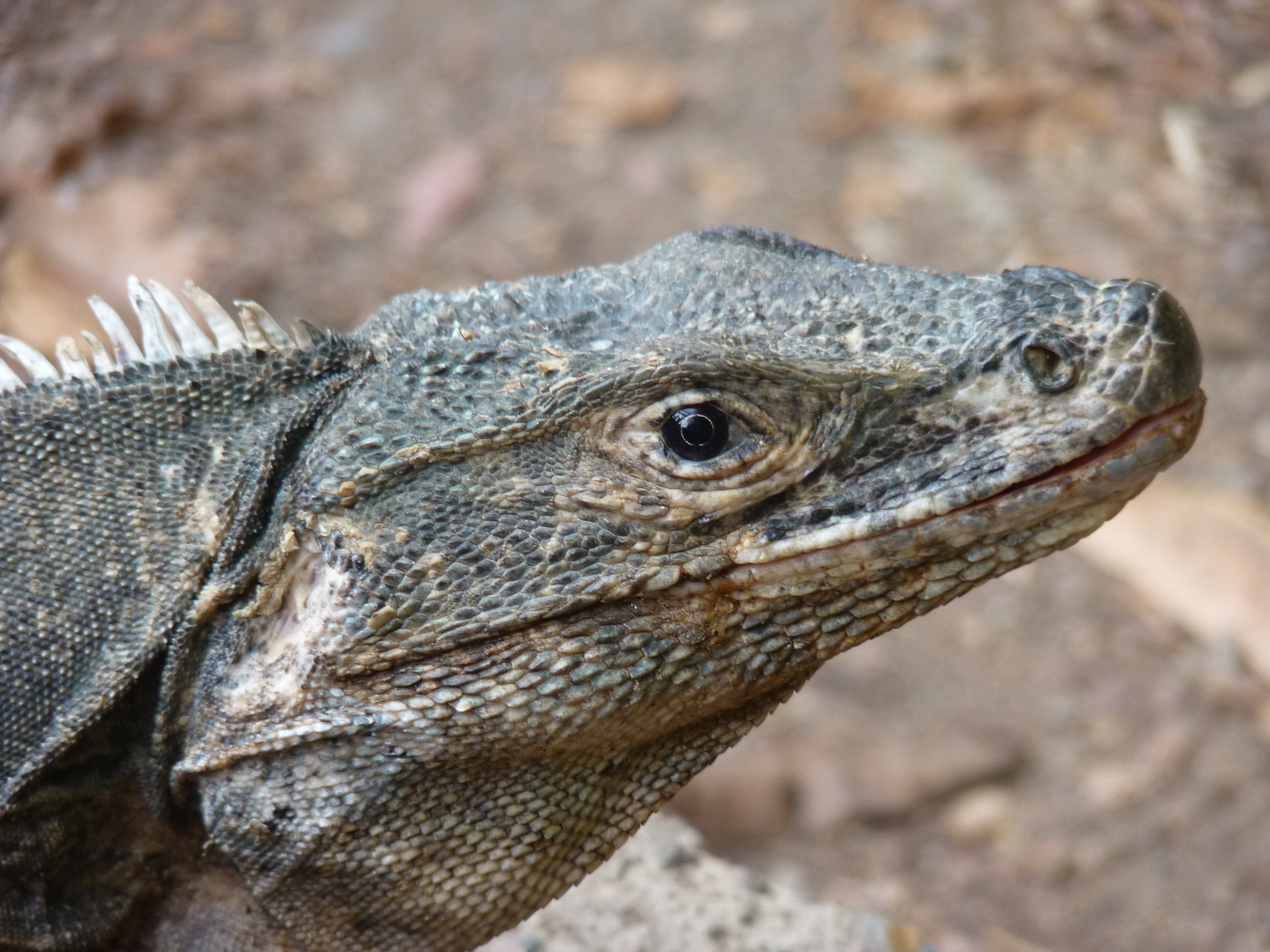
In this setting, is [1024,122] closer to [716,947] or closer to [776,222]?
[776,222]

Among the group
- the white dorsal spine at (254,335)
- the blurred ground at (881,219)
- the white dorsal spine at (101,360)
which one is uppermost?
the blurred ground at (881,219)

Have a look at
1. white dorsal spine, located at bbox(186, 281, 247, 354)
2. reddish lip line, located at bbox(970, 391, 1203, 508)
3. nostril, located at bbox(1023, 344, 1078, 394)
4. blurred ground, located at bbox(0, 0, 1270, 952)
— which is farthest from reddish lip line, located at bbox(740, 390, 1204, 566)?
blurred ground, located at bbox(0, 0, 1270, 952)

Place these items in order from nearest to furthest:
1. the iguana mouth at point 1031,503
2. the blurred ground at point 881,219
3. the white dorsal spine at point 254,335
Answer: the iguana mouth at point 1031,503 → the white dorsal spine at point 254,335 → the blurred ground at point 881,219

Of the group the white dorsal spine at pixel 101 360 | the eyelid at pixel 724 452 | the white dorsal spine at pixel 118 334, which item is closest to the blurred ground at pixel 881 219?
the white dorsal spine at pixel 118 334

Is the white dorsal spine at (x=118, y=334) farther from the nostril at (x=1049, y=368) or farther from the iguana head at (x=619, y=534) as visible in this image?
the nostril at (x=1049, y=368)

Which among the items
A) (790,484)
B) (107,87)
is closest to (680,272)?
(790,484)

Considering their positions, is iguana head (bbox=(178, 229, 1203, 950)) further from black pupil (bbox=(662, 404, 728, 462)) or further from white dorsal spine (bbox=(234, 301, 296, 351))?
white dorsal spine (bbox=(234, 301, 296, 351))
